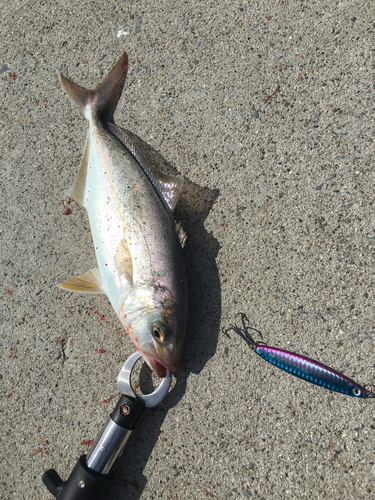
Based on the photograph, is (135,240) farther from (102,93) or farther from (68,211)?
(102,93)

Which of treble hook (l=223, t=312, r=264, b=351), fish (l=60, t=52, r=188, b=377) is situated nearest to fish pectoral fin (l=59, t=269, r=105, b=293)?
fish (l=60, t=52, r=188, b=377)

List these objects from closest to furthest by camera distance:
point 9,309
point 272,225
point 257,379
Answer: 1. point 257,379
2. point 272,225
3. point 9,309

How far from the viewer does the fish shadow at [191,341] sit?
6.59 feet

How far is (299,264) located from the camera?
2000mm

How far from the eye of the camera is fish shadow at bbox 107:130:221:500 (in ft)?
6.59

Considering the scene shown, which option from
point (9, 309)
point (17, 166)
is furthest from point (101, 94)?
point (9, 309)

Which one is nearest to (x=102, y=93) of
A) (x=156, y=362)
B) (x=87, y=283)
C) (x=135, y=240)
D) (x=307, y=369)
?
(x=135, y=240)

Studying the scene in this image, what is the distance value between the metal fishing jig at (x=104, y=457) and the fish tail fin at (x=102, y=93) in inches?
72.2

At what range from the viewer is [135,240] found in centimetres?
193

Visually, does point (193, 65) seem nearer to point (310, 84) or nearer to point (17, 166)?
point (310, 84)

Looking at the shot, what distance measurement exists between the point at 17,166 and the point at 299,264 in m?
2.15

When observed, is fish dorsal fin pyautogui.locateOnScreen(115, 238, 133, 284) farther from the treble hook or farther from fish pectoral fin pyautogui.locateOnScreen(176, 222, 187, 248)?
the treble hook

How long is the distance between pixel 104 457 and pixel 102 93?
2246 millimetres

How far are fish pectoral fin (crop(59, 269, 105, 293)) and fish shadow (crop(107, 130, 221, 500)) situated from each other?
558 millimetres
